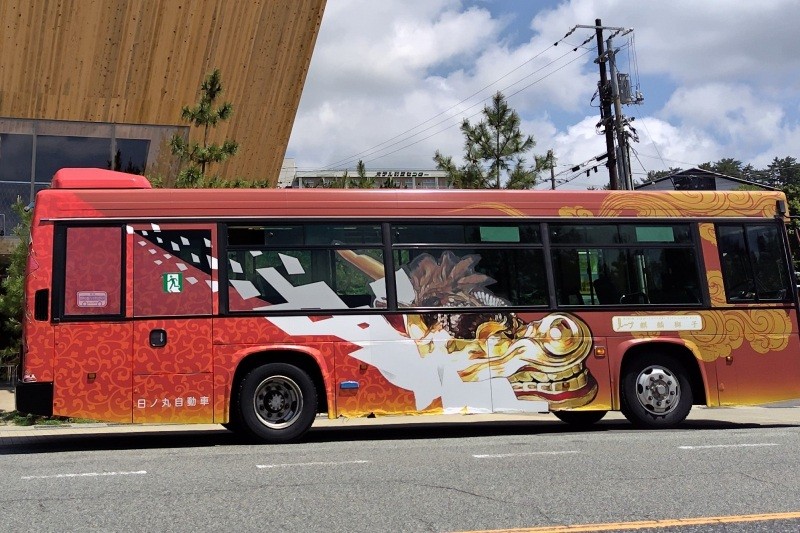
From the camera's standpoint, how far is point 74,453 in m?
8.91

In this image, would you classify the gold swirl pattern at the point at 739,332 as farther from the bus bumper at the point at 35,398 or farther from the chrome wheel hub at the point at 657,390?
the bus bumper at the point at 35,398

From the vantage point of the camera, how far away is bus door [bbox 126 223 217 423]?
9086 mm

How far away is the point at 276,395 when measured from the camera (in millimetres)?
9469

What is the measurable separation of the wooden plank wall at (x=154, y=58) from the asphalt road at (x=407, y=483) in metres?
15.3

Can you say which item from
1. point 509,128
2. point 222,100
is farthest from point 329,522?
point 509,128

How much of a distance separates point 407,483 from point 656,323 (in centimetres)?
537

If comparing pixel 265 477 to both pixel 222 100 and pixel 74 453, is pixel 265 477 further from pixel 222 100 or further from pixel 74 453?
pixel 222 100

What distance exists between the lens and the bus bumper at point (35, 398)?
28.8 ft

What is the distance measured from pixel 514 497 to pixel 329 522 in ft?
4.98

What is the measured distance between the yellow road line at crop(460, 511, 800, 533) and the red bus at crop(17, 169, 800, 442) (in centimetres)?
473

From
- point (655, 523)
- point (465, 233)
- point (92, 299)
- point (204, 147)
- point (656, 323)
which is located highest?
point (204, 147)

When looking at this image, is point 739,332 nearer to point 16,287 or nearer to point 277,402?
point 277,402

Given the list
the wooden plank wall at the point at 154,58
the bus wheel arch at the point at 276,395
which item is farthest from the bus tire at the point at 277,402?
the wooden plank wall at the point at 154,58

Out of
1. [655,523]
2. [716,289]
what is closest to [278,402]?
[655,523]
